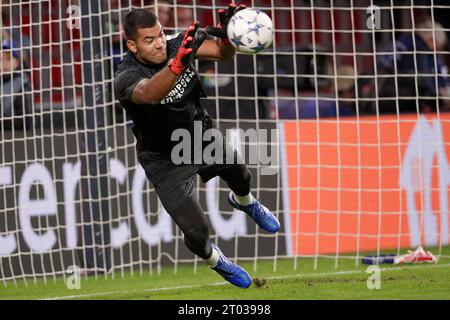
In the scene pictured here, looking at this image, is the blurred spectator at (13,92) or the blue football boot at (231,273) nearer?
the blue football boot at (231,273)

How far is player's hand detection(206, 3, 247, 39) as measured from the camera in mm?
8742

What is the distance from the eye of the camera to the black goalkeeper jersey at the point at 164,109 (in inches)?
355

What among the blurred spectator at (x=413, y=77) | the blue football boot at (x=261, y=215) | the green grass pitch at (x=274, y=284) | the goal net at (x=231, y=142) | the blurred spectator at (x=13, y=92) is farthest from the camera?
the blurred spectator at (x=413, y=77)

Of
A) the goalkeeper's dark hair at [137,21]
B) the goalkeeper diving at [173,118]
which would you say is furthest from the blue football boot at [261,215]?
the goalkeeper's dark hair at [137,21]

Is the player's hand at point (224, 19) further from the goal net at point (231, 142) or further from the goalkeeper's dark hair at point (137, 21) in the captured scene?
the goal net at point (231, 142)

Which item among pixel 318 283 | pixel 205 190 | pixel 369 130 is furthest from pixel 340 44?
pixel 318 283

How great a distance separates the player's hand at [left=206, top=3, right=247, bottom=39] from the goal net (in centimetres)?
349

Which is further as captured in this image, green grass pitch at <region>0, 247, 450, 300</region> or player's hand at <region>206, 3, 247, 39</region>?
green grass pitch at <region>0, 247, 450, 300</region>

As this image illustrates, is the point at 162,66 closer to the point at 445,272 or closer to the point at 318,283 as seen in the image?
the point at 318,283

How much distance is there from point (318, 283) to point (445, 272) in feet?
4.54

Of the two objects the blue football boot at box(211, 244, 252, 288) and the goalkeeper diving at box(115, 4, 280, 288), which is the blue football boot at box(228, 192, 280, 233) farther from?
the blue football boot at box(211, 244, 252, 288)

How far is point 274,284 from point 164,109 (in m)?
2.18

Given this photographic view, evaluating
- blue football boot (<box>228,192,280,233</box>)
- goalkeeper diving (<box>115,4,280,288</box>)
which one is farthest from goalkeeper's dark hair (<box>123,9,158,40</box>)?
blue football boot (<box>228,192,280,233</box>)

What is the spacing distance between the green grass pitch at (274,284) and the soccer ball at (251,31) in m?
2.15
